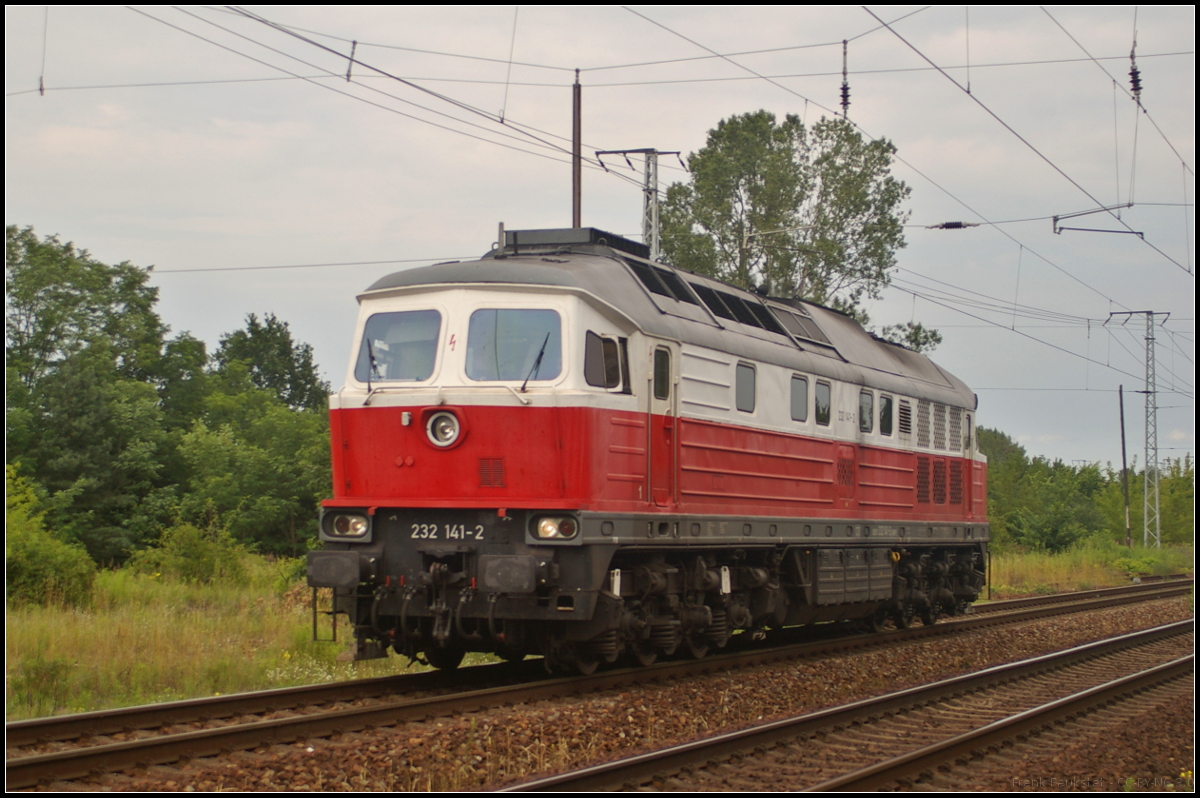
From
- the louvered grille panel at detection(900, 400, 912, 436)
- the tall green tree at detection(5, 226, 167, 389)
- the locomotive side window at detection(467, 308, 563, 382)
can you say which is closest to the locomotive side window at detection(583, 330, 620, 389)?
the locomotive side window at detection(467, 308, 563, 382)

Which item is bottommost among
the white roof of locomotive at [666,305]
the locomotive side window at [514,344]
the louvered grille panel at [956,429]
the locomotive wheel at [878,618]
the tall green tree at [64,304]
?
the locomotive wheel at [878,618]

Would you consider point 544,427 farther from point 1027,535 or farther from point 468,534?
point 1027,535

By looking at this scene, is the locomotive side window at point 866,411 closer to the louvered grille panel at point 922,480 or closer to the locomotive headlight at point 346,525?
the louvered grille panel at point 922,480

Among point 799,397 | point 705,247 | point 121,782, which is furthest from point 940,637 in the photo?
point 705,247

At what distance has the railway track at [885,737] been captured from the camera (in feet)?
25.2

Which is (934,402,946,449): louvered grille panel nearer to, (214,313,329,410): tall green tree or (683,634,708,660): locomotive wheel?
(683,634,708,660): locomotive wheel

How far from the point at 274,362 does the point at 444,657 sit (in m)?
74.2

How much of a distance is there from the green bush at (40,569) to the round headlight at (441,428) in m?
9.14

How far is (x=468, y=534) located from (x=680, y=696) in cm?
249

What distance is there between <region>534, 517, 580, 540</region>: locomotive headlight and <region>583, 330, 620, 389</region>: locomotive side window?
133 cm

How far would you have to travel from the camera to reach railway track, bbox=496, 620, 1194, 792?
25.2ft

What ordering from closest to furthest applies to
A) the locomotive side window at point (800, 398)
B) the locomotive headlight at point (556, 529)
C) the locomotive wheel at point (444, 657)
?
1. the locomotive headlight at point (556, 529)
2. the locomotive wheel at point (444, 657)
3. the locomotive side window at point (800, 398)

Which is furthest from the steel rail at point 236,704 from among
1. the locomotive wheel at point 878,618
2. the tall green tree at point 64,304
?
the tall green tree at point 64,304

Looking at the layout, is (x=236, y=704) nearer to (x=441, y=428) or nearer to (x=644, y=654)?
(x=441, y=428)
